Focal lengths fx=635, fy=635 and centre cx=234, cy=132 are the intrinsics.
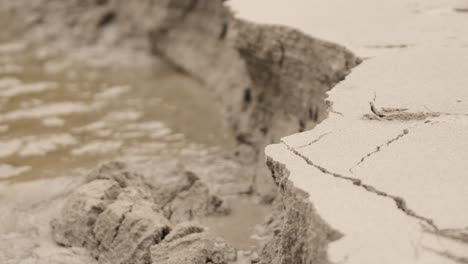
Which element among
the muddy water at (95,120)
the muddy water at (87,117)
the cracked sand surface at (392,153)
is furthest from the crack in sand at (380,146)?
the muddy water at (87,117)

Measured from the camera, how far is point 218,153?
4.11 metres

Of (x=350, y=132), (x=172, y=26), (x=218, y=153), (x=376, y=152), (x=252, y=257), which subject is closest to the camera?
(x=376, y=152)

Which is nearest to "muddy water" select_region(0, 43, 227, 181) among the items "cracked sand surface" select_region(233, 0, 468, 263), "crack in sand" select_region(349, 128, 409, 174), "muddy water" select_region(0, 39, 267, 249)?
"muddy water" select_region(0, 39, 267, 249)

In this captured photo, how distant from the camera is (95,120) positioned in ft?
14.8

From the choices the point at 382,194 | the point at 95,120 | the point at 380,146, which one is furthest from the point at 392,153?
the point at 95,120

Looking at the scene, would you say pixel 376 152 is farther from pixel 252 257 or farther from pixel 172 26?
pixel 172 26

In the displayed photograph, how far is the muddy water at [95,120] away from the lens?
3.87m

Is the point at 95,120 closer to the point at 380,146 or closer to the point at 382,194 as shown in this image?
the point at 380,146

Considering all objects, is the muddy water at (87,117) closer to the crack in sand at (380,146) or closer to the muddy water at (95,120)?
the muddy water at (95,120)

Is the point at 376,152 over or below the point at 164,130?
over

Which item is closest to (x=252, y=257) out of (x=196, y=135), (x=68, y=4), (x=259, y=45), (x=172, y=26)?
(x=259, y=45)

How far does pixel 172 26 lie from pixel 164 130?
4.31 ft

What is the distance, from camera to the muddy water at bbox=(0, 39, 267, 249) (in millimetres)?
3867

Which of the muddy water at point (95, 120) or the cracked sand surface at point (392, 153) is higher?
the cracked sand surface at point (392, 153)
